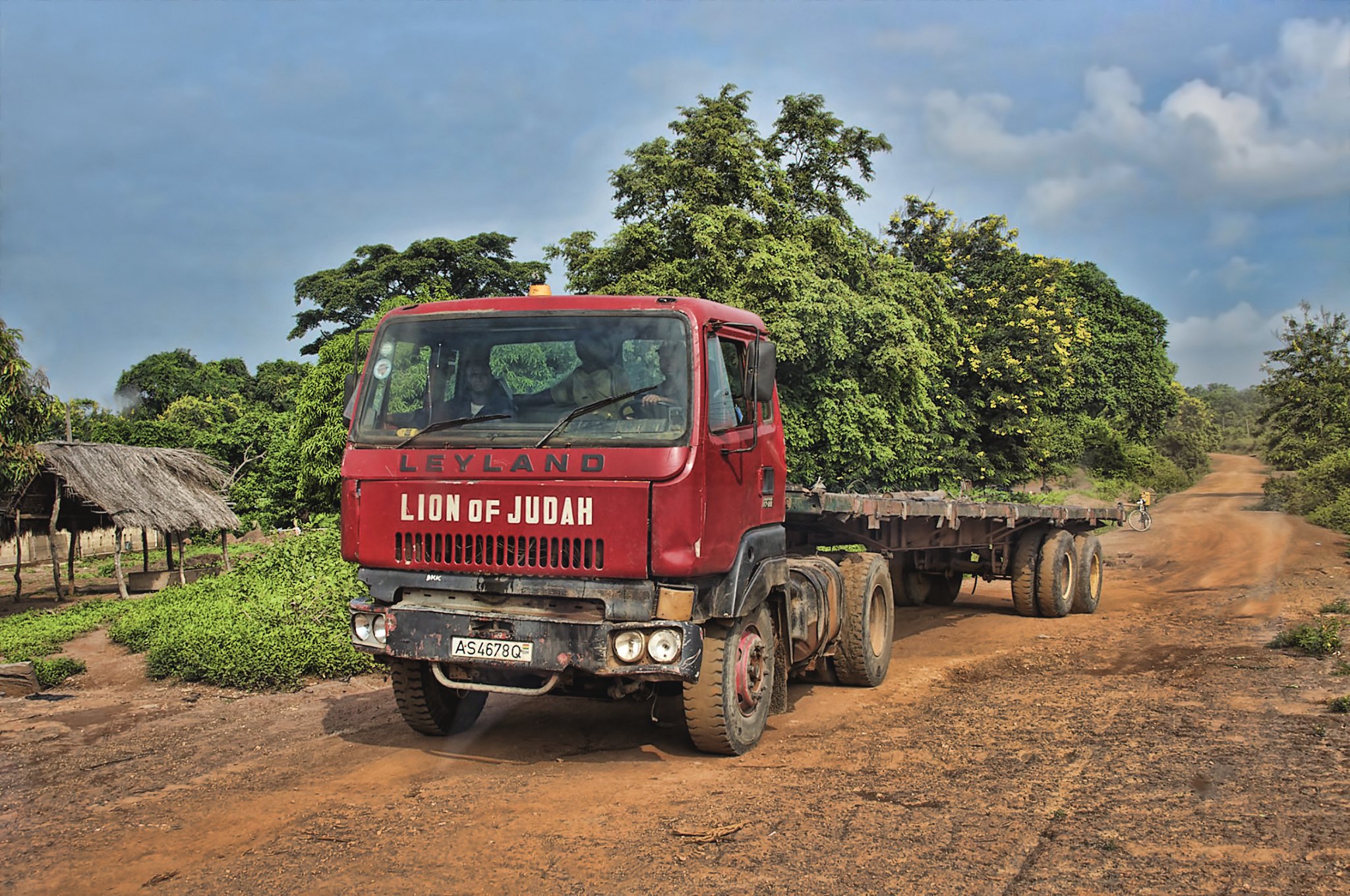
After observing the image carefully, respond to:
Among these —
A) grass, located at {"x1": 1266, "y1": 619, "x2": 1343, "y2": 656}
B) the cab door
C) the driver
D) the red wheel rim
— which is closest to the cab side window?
the cab door

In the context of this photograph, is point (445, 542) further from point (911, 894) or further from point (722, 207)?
point (722, 207)

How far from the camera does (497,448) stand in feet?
17.6

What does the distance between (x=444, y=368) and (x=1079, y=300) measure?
40.1 meters

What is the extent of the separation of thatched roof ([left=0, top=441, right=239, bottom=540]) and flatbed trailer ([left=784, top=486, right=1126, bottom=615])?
13.4 metres

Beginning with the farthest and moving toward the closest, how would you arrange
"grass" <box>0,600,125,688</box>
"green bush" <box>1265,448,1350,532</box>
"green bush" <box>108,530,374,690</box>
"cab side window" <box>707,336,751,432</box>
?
"green bush" <box>1265,448,1350,532</box>, "grass" <box>0,600,125,688</box>, "green bush" <box>108,530,374,690</box>, "cab side window" <box>707,336,751,432</box>

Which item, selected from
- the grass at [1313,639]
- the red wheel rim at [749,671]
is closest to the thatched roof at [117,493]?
the red wheel rim at [749,671]

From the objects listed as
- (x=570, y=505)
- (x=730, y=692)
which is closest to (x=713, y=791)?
(x=730, y=692)

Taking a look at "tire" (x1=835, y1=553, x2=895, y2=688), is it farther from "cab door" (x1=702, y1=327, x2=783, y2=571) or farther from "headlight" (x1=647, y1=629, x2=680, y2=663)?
"headlight" (x1=647, y1=629, x2=680, y2=663)

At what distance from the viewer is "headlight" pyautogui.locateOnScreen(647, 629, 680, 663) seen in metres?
5.17

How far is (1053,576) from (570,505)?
8.92 meters

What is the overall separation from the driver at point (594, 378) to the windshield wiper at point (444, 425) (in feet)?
1.15

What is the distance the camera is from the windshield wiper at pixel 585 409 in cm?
531

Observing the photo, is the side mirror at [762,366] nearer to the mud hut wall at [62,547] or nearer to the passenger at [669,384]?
the passenger at [669,384]

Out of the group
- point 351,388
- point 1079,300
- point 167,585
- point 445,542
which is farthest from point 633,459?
point 1079,300
